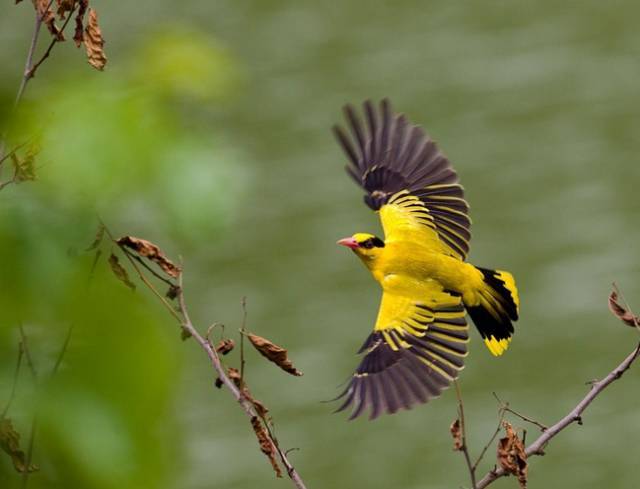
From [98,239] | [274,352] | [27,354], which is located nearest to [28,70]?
[98,239]

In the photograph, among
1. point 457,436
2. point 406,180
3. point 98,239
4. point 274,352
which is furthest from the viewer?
point 406,180

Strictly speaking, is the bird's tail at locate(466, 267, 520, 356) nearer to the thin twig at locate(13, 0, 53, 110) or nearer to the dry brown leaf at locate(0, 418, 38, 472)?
the thin twig at locate(13, 0, 53, 110)

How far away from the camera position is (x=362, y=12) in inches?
440

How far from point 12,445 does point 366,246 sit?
2.42 metres

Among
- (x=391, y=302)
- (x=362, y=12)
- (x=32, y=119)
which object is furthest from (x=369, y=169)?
(x=362, y=12)

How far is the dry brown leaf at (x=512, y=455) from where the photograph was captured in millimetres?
2191

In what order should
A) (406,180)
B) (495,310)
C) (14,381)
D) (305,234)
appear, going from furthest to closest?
(305,234), (406,180), (495,310), (14,381)

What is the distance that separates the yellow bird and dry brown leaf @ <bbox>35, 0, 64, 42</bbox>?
1506 millimetres

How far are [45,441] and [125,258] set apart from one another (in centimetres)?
94

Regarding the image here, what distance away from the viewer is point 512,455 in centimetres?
221

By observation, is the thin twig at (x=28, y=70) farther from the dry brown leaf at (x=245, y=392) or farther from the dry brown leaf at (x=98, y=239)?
the dry brown leaf at (x=245, y=392)

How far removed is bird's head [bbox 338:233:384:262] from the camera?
11.6 ft

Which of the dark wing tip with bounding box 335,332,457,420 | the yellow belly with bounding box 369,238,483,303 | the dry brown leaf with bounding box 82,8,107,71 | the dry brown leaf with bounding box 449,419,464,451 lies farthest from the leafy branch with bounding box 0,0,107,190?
the yellow belly with bounding box 369,238,483,303

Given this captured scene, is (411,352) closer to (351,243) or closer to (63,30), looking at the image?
(351,243)
